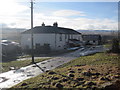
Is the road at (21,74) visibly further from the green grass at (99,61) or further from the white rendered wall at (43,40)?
the white rendered wall at (43,40)

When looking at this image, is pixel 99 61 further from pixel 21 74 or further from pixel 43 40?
pixel 43 40

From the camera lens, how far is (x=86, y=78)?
24.4ft

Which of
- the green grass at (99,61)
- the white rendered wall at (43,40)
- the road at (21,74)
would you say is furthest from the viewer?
the white rendered wall at (43,40)

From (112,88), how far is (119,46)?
13082mm

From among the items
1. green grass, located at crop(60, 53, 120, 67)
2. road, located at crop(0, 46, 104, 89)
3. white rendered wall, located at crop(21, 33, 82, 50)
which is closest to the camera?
road, located at crop(0, 46, 104, 89)

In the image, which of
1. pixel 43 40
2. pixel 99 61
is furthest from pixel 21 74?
pixel 43 40

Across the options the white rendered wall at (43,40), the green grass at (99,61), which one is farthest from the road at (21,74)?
the white rendered wall at (43,40)

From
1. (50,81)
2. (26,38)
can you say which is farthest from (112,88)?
(26,38)

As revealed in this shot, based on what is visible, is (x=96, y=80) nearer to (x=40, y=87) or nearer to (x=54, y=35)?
(x=40, y=87)

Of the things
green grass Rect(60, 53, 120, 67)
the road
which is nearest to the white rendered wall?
the road

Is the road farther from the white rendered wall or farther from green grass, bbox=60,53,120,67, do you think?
the white rendered wall

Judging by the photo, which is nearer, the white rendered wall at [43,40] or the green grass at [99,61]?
the green grass at [99,61]

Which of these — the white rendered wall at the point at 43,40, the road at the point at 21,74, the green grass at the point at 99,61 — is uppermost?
the white rendered wall at the point at 43,40

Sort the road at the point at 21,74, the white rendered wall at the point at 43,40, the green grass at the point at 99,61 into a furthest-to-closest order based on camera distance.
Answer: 1. the white rendered wall at the point at 43,40
2. the green grass at the point at 99,61
3. the road at the point at 21,74
